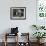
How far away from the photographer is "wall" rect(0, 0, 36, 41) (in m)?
7.00

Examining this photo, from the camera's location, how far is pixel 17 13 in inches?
277

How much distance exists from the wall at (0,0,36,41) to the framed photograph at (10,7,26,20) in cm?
14

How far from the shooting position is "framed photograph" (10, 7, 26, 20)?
23.0ft

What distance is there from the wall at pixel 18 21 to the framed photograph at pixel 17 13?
14 centimetres

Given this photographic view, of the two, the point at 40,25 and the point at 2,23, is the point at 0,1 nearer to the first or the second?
the point at 2,23

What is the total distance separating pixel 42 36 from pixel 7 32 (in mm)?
1630

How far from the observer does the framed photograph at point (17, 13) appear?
7008 mm

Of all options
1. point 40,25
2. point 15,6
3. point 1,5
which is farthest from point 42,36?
point 1,5

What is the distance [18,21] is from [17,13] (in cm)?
37

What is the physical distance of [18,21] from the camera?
7066 millimetres

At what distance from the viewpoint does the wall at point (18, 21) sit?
7000 mm

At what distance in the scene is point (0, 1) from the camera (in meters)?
6.97

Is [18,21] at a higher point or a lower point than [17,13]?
lower

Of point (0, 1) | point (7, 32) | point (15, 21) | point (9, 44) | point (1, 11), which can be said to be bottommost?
point (9, 44)
